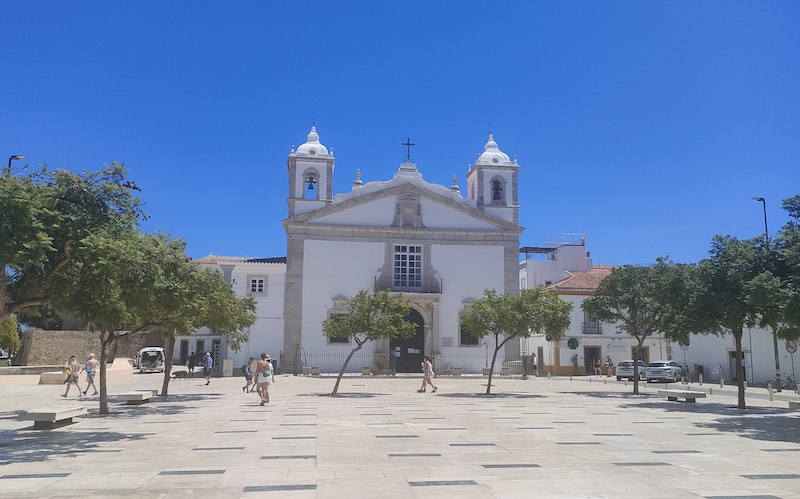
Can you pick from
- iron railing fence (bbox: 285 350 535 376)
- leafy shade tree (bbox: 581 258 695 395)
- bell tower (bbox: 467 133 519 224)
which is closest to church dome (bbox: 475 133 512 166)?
bell tower (bbox: 467 133 519 224)

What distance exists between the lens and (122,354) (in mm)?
48812

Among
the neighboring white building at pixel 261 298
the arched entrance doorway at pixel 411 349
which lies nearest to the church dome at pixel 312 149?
the neighboring white building at pixel 261 298

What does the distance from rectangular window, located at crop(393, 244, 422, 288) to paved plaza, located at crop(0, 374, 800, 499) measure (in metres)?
18.5

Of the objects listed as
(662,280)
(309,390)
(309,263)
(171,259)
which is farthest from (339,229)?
(171,259)

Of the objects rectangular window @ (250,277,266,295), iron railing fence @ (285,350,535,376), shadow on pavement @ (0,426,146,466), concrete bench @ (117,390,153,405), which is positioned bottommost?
shadow on pavement @ (0,426,146,466)

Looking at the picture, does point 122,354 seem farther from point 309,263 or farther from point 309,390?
point 309,390

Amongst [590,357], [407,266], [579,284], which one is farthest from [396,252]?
[590,357]

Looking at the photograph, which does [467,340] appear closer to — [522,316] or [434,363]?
[434,363]

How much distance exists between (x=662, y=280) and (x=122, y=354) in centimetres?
3967

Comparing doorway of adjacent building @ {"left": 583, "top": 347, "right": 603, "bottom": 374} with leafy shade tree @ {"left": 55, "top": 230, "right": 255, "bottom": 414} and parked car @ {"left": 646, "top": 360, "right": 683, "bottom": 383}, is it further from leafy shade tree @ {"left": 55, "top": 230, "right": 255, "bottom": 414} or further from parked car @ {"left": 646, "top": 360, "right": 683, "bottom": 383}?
leafy shade tree @ {"left": 55, "top": 230, "right": 255, "bottom": 414}

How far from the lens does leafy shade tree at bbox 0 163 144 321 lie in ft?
32.0

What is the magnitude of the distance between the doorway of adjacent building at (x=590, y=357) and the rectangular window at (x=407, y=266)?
38.9 ft

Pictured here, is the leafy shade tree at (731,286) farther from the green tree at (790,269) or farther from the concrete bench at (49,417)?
the concrete bench at (49,417)

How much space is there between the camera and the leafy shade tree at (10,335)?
43.0m
